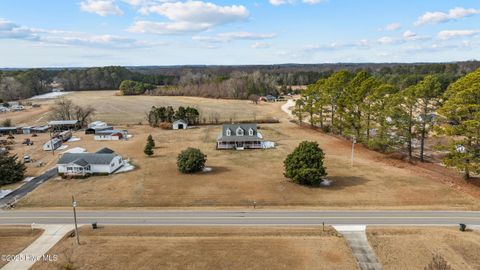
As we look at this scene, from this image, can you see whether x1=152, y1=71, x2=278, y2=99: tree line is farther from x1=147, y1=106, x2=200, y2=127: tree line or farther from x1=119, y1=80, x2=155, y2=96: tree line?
x1=147, y1=106, x2=200, y2=127: tree line

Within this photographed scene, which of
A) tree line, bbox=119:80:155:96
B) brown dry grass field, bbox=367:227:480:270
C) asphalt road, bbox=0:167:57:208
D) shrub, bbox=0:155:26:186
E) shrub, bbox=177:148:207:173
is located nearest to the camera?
brown dry grass field, bbox=367:227:480:270

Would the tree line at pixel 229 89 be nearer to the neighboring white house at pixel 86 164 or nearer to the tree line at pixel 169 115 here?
the tree line at pixel 169 115

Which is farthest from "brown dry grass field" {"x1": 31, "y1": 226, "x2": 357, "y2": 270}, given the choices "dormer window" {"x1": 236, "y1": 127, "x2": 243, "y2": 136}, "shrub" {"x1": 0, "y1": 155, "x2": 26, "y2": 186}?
"dormer window" {"x1": 236, "y1": 127, "x2": 243, "y2": 136}

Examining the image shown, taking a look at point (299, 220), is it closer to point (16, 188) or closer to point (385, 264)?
point (385, 264)

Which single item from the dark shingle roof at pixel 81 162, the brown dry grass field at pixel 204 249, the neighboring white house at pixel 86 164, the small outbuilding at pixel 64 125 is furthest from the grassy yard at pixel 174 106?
the brown dry grass field at pixel 204 249

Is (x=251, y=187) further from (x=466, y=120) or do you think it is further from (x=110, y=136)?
(x=110, y=136)

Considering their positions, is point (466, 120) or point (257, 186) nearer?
point (466, 120)

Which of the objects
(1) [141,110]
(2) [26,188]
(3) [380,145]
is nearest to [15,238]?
(2) [26,188]
